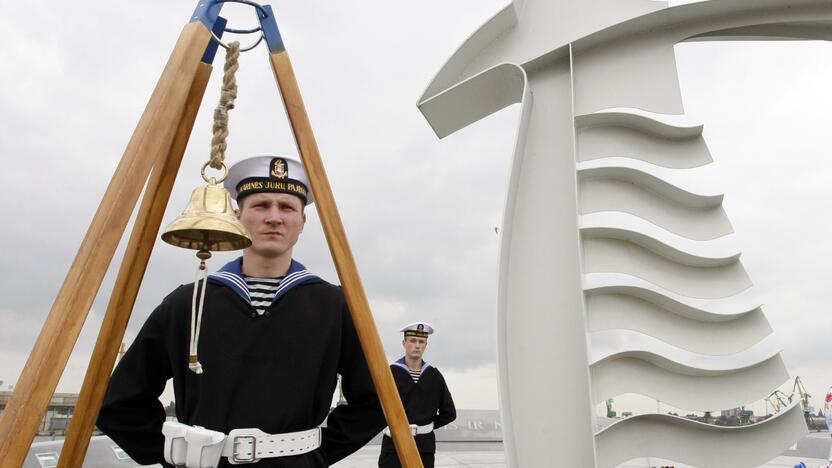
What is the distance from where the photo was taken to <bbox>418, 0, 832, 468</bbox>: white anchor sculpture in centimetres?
322

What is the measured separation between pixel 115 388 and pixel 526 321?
88.3 inches

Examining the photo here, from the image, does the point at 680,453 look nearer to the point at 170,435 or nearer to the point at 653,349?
the point at 653,349

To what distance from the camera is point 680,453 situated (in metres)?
3.23

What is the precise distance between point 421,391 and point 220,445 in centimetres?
456

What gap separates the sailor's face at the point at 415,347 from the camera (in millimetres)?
6395

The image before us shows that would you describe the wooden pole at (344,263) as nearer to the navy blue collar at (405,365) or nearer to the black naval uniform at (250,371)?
the black naval uniform at (250,371)

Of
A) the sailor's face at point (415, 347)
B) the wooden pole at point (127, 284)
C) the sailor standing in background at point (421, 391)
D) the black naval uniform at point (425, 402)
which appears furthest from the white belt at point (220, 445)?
the sailor's face at point (415, 347)

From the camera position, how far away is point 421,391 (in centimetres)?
628

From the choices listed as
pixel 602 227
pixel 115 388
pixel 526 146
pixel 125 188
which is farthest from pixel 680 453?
pixel 125 188

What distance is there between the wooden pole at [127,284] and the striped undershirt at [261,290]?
0.38 meters

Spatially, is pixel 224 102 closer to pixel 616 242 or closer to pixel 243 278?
pixel 243 278

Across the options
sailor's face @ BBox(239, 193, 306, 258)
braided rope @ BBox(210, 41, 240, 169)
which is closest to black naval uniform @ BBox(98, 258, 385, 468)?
sailor's face @ BBox(239, 193, 306, 258)

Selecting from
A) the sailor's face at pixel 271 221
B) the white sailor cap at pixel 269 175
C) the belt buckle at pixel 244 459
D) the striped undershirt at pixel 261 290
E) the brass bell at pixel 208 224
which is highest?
the white sailor cap at pixel 269 175

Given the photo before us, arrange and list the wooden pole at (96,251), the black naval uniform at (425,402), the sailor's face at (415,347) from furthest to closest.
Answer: the sailor's face at (415,347)
the black naval uniform at (425,402)
the wooden pole at (96,251)
